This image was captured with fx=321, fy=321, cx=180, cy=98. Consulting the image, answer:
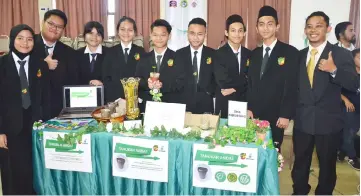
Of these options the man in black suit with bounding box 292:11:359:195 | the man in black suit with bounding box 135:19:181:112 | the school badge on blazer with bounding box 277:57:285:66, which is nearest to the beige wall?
the man in black suit with bounding box 135:19:181:112

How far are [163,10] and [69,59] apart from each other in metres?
2.99

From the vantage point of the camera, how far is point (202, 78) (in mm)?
2904

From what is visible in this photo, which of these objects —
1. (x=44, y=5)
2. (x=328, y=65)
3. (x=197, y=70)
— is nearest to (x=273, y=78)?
(x=328, y=65)

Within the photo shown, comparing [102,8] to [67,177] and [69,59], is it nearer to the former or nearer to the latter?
[69,59]

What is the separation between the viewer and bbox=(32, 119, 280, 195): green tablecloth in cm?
196

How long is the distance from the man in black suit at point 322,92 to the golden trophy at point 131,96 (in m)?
1.25

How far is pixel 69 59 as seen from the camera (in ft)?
9.68

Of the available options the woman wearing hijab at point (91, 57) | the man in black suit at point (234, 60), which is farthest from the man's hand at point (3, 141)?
the man in black suit at point (234, 60)

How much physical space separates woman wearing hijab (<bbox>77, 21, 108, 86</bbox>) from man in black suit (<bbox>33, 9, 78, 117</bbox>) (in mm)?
96

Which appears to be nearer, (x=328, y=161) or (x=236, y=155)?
(x=236, y=155)

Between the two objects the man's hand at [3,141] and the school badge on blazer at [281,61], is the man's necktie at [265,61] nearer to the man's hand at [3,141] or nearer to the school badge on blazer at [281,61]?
the school badge on blazer at [281,61]

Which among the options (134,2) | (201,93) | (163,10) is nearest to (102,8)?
(134,2)

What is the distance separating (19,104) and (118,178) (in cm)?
87

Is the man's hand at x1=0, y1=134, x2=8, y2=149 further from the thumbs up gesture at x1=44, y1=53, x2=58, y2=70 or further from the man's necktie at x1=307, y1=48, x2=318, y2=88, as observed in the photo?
the man's necktie at x1=307, y1=48, x2=318, y2=88
